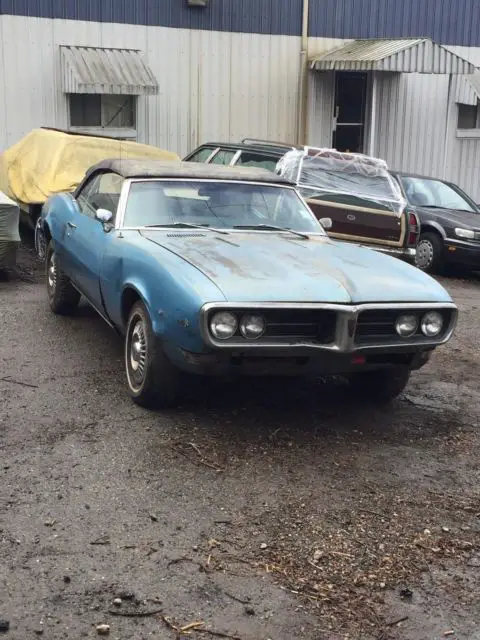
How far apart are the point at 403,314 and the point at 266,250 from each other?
3.52 feet

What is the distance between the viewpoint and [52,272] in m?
7.91

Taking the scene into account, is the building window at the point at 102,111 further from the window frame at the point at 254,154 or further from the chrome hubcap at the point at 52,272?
the chrome hubcap at the point at 52,272

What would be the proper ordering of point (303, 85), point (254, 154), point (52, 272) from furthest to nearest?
1. point (303, 85)
2. point (254, 154)
3. point (52, 272)

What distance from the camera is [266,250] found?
5.62m

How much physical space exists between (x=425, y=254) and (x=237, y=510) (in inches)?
346

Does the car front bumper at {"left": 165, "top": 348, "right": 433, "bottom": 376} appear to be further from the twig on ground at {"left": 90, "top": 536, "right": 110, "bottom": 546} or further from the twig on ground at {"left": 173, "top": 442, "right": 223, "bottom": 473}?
the twig on ground at {"left": 90, "top": 536, "right": 110, "bottom": 546}

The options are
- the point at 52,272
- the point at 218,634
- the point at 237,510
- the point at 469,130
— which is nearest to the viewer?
the point at 218,634

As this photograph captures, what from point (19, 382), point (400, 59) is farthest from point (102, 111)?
point (19, 382)

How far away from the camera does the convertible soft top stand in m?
6.40

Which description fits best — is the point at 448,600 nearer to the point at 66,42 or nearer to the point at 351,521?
the point at 351,521

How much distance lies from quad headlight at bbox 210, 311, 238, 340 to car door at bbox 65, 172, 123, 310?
168cm

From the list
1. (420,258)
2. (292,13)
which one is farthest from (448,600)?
(292,13)

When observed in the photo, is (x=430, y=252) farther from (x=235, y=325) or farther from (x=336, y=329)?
(x=235, y=325)

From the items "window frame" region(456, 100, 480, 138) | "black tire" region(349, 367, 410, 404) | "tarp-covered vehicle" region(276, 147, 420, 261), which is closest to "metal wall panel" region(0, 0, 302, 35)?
"window frame" region(456, 100, 480, 138)
